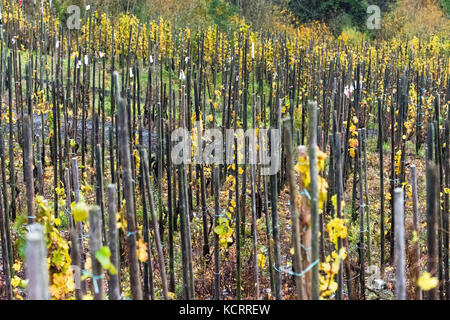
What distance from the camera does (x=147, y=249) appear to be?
82.8 inches

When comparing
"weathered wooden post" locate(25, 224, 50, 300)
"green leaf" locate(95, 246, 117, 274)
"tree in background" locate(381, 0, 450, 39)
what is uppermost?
"tree in background" locate(381, 0, 450, 39)

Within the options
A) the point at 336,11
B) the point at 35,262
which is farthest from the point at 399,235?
the point at 336,11

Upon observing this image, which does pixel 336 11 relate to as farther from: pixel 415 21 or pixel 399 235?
pixel 399 235

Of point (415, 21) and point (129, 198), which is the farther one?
point (415, 21)

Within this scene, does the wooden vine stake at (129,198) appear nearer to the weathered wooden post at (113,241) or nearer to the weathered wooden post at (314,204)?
the weathered wooden post at (113,241)

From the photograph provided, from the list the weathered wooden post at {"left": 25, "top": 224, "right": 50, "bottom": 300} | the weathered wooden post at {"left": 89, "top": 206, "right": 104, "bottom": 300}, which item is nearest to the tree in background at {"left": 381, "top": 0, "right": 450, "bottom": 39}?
the weathered wooden post at {"left": 89, "top": 206, "right": 104, "bottom": 300}

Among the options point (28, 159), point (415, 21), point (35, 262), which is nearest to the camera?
point (35, 262)

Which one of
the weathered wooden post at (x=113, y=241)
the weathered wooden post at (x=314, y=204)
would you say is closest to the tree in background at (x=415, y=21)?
the weathered wooden post at (x=314, y=204)

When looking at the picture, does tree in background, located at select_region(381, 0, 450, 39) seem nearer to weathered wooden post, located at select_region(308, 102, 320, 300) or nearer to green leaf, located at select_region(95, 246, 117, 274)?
weathered wooden post, located at select_region(308, 102, 320, 300)

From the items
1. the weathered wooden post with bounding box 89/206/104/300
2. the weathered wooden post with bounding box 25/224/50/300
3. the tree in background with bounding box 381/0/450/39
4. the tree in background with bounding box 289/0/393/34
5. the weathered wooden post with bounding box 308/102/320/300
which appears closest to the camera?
the weathered wooden post with bounding box 25/224/50/300

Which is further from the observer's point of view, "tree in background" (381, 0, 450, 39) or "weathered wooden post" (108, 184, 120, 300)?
"tree in background" (381, 0, 450, 39)

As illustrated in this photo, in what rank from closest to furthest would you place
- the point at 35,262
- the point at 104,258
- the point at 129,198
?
the point at 35,262
the point at 104,258
the point at 129,198

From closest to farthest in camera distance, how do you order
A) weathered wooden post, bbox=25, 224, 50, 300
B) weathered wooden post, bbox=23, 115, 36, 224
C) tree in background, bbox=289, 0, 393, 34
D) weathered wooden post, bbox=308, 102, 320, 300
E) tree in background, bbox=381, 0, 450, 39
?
weathered wooden post, bbox=25, 224, 50, 300
weathered wooden post, bbox=308, 102, 320, 300
weathered wooden post, bbox=23, 115, 36, 224
tree in background, bbox=381, 0, 450, 39
tree in background, bbox=289, 0, 393, 34

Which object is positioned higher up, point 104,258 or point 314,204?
point 314,204
